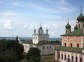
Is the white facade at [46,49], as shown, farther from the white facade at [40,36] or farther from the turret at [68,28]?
the turret at [68,28]

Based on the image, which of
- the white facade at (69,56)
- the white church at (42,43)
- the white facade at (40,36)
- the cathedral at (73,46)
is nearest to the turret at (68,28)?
the cathedral at (73,46)

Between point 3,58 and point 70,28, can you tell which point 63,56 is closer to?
point 70,28

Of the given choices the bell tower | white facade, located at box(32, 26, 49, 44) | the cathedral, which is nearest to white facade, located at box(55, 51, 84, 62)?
the cathedral

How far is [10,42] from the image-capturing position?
6353 centimetres

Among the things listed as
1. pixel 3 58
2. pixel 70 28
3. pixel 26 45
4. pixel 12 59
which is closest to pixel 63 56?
pixel 70 28

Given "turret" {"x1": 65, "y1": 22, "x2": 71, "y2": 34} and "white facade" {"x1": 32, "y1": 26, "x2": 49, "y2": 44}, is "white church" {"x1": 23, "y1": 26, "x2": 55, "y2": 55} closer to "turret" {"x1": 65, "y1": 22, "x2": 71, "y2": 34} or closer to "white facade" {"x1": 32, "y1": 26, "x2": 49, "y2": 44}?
"white facade" {"x1": 32, "y1": 26, "x2": 49, "y2": 44}

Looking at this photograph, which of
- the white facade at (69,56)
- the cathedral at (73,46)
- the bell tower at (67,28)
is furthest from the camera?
the bell tower at (67,28)

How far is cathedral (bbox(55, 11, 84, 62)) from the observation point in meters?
47.7

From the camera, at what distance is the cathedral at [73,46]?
47.7 m

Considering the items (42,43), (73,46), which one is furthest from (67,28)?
(42,43)

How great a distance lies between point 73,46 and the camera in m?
51.8

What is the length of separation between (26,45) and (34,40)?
16.9ft

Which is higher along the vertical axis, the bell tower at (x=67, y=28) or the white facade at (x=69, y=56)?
the bell tower at (x=67, y=28)

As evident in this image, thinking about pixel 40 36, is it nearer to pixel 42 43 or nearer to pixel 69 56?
pixel 42 43
